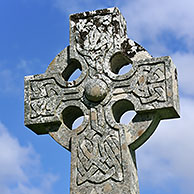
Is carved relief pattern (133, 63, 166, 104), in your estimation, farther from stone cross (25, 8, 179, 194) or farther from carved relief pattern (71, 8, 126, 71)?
carved relief pattern (71, 8, 126, 71)

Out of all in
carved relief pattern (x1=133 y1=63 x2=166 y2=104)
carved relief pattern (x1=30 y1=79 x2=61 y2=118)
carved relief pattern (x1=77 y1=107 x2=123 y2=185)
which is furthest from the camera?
carved relief pattern (x1=30 y1=79 x2=61 y2=118)

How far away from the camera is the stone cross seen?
10461 millimetres

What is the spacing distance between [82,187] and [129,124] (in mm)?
1122

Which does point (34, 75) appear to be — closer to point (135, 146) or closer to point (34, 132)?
point (34, 132)

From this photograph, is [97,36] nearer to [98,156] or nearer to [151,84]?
[151,84]

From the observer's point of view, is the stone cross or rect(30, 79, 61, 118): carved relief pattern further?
rect(30, 79, 61, 118): carved relief pattern

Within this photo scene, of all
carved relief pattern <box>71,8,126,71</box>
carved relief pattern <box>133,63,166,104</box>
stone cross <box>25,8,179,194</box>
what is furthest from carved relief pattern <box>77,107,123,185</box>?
carved relief pattern <box>71,8,126,71</box>

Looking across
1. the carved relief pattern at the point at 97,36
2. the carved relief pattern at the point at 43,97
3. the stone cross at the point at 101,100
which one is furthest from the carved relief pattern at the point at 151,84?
the carved relief pattern at the point at 43,97

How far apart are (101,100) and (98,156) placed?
85cm

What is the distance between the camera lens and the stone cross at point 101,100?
412 inches

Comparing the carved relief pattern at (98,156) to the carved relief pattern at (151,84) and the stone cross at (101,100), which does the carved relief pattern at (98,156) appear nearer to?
the stone cross at (101,100)

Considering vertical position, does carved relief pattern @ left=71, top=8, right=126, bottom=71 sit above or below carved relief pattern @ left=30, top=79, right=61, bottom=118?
above

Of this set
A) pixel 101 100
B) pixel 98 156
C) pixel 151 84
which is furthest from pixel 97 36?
pixel 98 156

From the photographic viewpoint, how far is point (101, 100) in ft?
35.6
